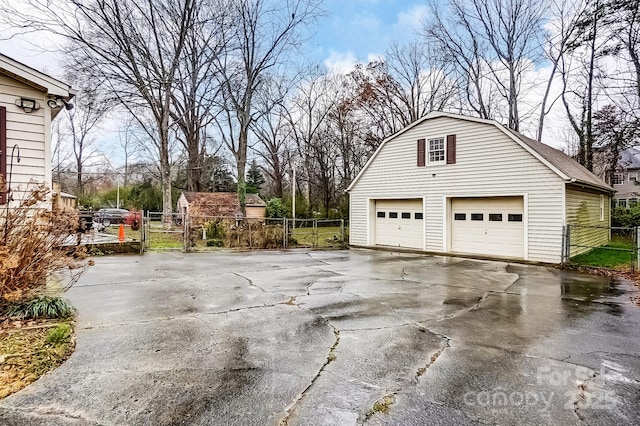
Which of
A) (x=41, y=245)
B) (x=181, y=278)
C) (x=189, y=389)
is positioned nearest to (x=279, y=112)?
(x=181, y=278)

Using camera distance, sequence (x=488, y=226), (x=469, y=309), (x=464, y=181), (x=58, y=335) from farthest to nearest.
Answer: (x=464, y=181) < (x=488, y=226) < (x=469, y=309) < (x=58, y=335)

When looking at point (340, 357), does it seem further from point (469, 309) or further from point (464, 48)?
point (464, 48)

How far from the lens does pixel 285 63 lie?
21.9m

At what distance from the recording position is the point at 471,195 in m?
13.0

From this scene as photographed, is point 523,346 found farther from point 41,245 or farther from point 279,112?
point 279,112

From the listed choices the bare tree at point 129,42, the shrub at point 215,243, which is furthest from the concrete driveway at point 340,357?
the bare tree at point 129,42

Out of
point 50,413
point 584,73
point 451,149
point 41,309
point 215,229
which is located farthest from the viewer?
point 584,73

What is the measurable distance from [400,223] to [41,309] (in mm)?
12812

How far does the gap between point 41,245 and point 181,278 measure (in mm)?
3633

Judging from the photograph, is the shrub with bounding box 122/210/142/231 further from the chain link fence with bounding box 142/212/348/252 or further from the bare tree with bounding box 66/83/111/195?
the bare tree with bounding box 66/83/111/195

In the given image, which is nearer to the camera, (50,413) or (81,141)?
(50,413)

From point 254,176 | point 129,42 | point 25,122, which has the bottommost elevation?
point 25,122

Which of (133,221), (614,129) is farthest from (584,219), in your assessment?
(133,221)

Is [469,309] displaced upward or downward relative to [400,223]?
downward
